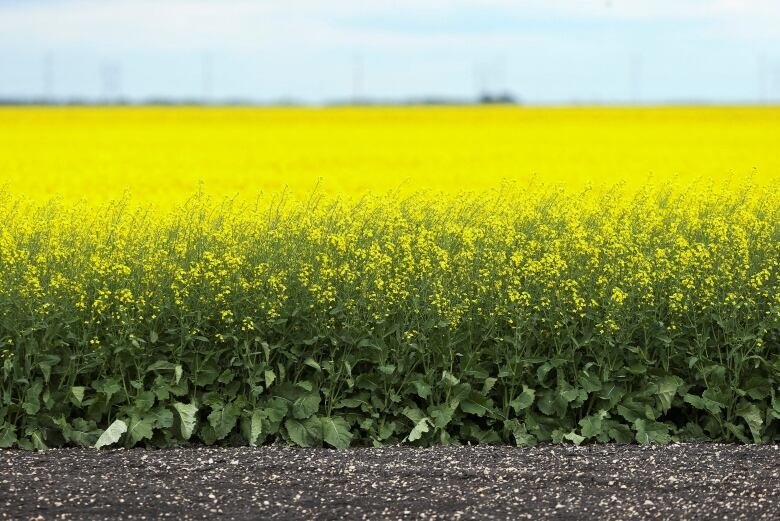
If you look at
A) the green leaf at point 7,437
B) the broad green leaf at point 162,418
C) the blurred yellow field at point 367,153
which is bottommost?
the green leaf at point 7,437

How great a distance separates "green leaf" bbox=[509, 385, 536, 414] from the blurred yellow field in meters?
2.93

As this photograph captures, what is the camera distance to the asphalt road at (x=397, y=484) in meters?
5.91

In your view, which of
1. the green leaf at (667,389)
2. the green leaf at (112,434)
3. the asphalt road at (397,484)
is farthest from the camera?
the green leaf at (667,389)

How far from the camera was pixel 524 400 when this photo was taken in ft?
23.5

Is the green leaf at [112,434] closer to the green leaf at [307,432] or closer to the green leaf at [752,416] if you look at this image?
the green leaf at [307,432]

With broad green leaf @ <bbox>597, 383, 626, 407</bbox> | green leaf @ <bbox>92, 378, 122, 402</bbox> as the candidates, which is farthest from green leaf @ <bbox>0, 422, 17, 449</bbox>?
broad green leaf @ <bbox>597, 383, 626, 407</bbox>

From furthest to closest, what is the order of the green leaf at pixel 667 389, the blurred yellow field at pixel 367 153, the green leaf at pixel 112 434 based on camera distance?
the blurred yellow field at pixel 367 153 → the green leaf at pixel 667 389 → the green leaf at pixel 112 434

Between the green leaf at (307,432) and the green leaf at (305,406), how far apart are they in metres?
0.05

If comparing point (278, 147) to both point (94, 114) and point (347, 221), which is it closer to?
point (347, 221)

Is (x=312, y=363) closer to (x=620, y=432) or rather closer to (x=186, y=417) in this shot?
(x=186, y=417)

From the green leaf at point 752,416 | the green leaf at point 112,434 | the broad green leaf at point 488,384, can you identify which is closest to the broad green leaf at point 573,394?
the broad green leaf at point 488,384

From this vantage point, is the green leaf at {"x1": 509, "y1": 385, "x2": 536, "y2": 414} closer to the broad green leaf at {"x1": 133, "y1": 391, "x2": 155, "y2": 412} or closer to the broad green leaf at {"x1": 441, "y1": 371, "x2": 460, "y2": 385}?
→ the broad green leaf at {"x1": 441, "y1": 371, "x2": 460, "y2": 385}

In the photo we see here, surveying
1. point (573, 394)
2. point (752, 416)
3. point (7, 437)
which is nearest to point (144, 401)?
point (7, 437)

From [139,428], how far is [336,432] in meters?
1.22
